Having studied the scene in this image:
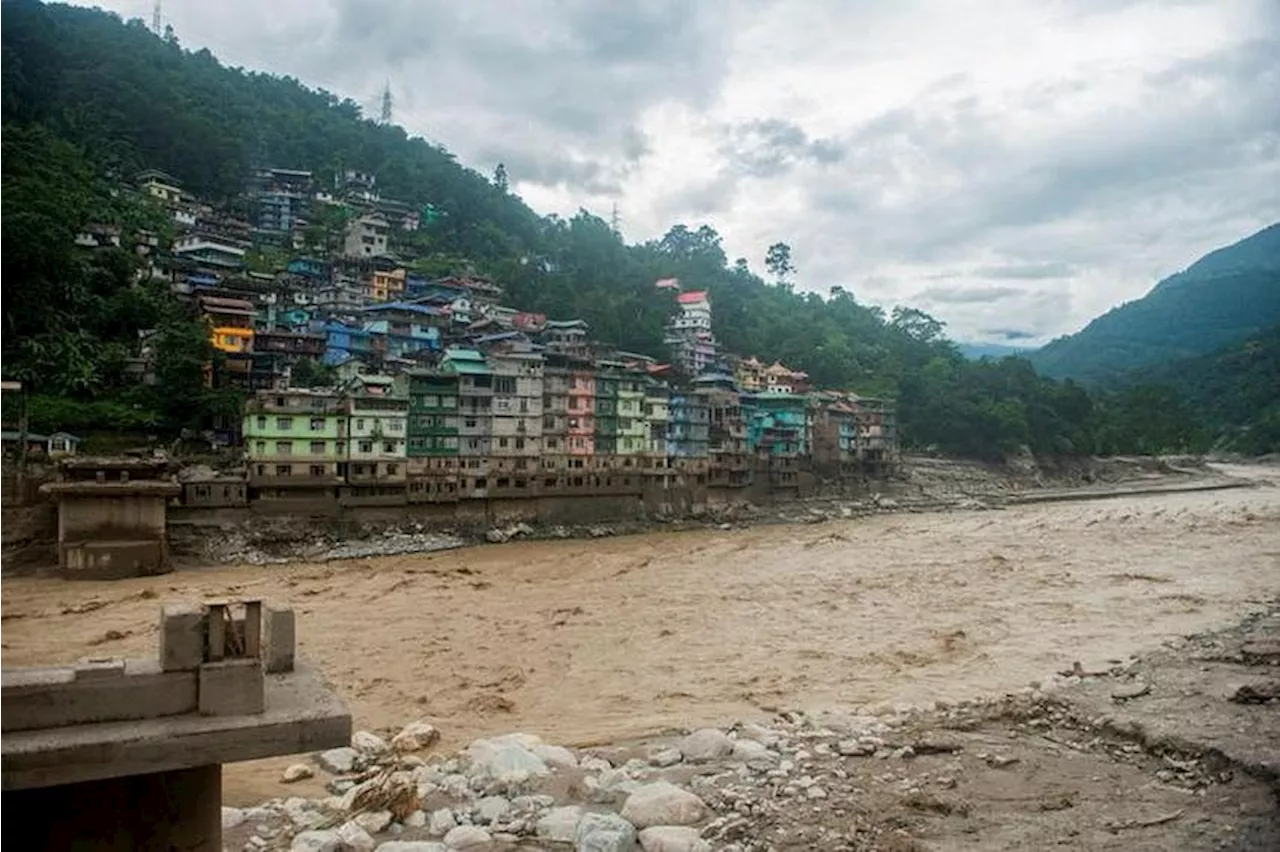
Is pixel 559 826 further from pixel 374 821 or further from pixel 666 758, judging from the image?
pixel 666 758

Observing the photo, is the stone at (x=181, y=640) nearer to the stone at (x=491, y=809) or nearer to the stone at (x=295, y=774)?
the stone at (x=491, y=809)

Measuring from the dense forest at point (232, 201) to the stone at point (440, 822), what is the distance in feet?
95.4

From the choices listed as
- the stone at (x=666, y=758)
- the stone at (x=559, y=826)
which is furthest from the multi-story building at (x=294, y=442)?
the stone at (x=559, y=826)

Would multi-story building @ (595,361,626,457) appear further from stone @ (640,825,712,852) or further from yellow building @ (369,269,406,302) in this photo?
stone @ (640,825,712,852)

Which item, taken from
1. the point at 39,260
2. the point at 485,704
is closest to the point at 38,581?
the point at 39,260

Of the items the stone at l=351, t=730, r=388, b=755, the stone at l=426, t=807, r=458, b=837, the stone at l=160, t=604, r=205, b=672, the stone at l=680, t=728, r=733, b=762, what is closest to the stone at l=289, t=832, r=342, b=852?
the stone at l=426, t=807, r=458, b=837

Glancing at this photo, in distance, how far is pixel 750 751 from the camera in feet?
27.0

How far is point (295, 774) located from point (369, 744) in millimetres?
1059

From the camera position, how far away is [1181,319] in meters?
90.4

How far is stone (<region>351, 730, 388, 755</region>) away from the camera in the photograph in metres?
8.91

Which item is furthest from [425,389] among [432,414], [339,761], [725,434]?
[339,761]

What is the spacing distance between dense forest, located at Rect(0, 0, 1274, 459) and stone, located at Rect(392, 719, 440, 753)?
26.0 meters

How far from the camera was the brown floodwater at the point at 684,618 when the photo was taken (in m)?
12.2

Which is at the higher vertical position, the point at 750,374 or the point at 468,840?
the point at 750,374
